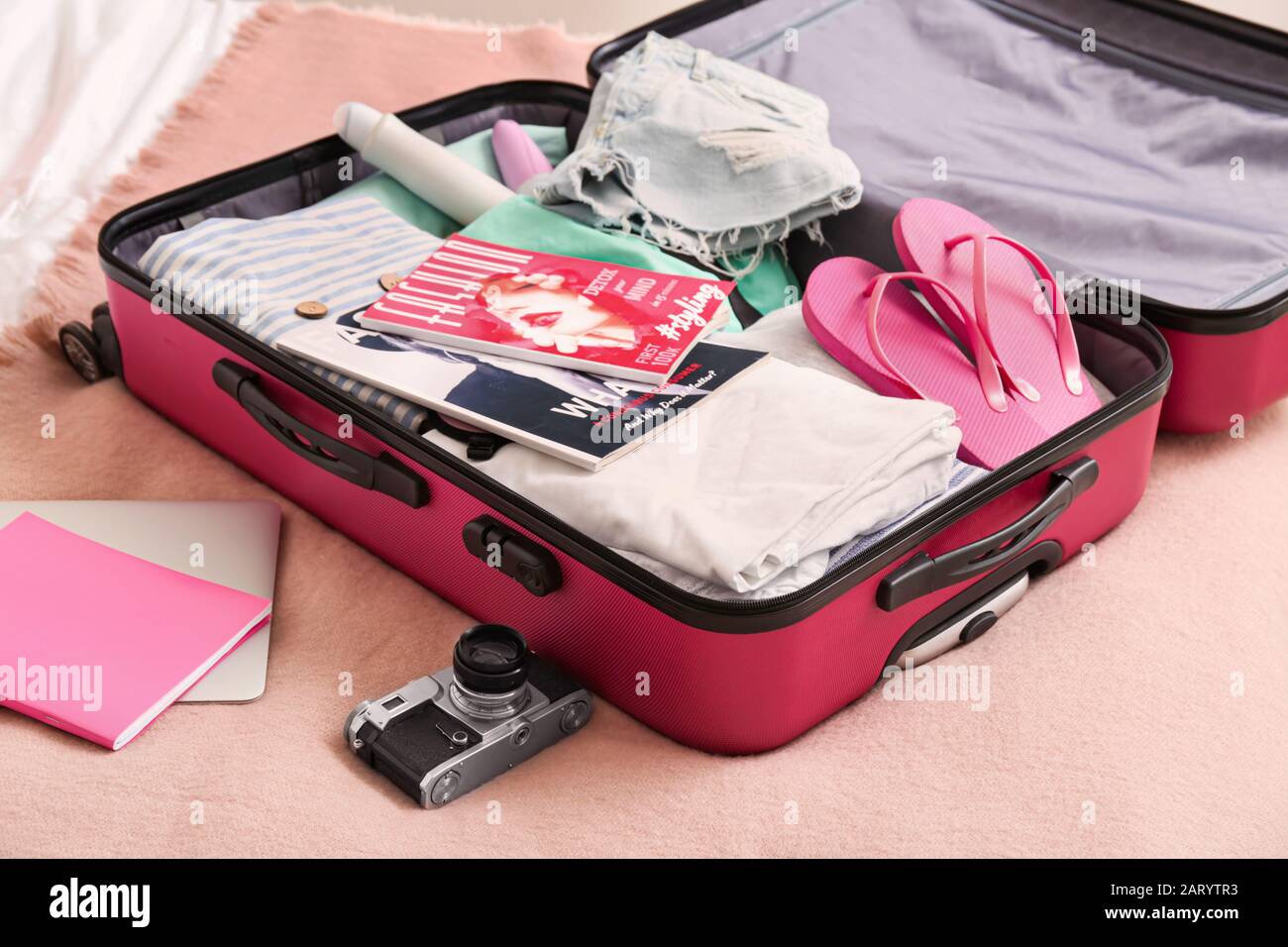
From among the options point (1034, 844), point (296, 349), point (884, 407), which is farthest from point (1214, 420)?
point (296, 349)

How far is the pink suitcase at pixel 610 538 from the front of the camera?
3.27ft

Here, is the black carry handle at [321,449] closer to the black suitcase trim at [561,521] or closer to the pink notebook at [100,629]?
the black suitcase trim at [561,521]

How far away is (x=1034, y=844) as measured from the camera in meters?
0.98

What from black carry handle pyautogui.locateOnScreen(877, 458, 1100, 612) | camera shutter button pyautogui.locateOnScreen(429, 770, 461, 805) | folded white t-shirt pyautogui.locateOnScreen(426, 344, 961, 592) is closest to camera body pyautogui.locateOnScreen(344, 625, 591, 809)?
camera shutter button pyautogui.locateOnScreen(429, 770, 461, 805)

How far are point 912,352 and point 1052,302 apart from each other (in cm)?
17

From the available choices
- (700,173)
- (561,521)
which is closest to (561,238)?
(700,173)

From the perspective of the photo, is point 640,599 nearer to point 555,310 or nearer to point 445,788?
point 445,788

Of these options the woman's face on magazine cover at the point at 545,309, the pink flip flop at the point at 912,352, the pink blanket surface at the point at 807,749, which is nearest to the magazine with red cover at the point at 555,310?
the woman's face on magazine cover at the point at 545,309

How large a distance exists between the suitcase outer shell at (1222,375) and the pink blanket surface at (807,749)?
58mm

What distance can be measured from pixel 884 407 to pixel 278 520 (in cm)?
56

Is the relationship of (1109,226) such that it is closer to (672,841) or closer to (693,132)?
(693,132)

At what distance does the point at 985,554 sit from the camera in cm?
110

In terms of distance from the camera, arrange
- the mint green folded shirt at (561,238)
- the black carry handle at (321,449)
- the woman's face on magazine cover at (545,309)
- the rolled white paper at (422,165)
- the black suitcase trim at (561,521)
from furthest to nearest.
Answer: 1. the rolled white paper at (422,165)
2. the mint green folded shirt at (561,238)
3. the woman's face on magazine cover at (545,309)
4. the black carry handle at (321,449)
5. the black suitcase trim at (561,521)

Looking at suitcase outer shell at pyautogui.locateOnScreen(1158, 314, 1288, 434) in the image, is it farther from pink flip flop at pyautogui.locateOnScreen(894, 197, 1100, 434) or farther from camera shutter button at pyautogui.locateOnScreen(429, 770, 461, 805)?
camera shutter button at pyautogui.locateOnScreen(429, 770, 461, 805)
